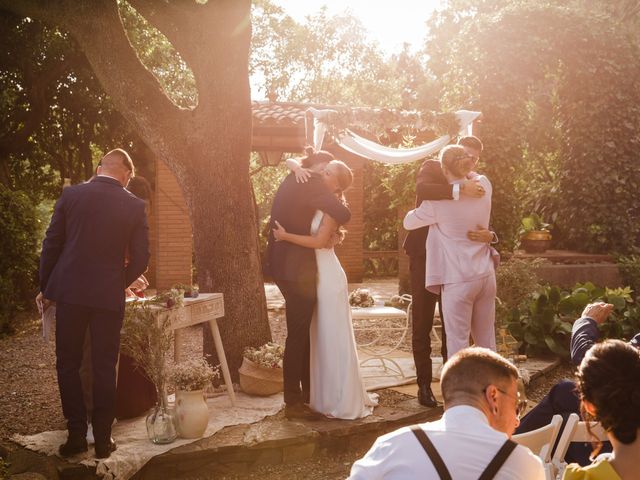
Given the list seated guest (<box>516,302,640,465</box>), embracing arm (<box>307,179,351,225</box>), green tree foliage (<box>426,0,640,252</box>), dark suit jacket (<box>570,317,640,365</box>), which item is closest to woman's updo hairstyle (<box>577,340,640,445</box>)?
seated guest (<box>516,302,640,465</box>)

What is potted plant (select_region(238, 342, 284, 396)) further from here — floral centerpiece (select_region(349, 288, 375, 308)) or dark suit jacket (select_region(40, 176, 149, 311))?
floral centerpiece (select_region(349, 288, 375, 308))

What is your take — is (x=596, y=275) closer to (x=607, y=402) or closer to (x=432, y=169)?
(x=432, y=169)

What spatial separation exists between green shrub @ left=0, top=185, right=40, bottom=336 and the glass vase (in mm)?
6309

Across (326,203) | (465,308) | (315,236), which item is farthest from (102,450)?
(465,308)

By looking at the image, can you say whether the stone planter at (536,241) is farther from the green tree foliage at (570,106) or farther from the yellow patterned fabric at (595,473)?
the yellow patterned fabric at (595,473)

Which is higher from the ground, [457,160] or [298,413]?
[457,160]

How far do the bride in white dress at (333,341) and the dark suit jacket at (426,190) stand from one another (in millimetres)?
564

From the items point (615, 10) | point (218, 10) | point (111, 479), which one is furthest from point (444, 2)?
point (111, 479)

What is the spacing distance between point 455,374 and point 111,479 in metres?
2.99

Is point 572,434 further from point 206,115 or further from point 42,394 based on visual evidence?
point 42,394

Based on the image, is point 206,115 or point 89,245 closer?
point 89,245

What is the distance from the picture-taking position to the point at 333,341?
5617 mm

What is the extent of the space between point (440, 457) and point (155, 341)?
3429 millimetres

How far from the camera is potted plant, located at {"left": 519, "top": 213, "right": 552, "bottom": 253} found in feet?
39.6
